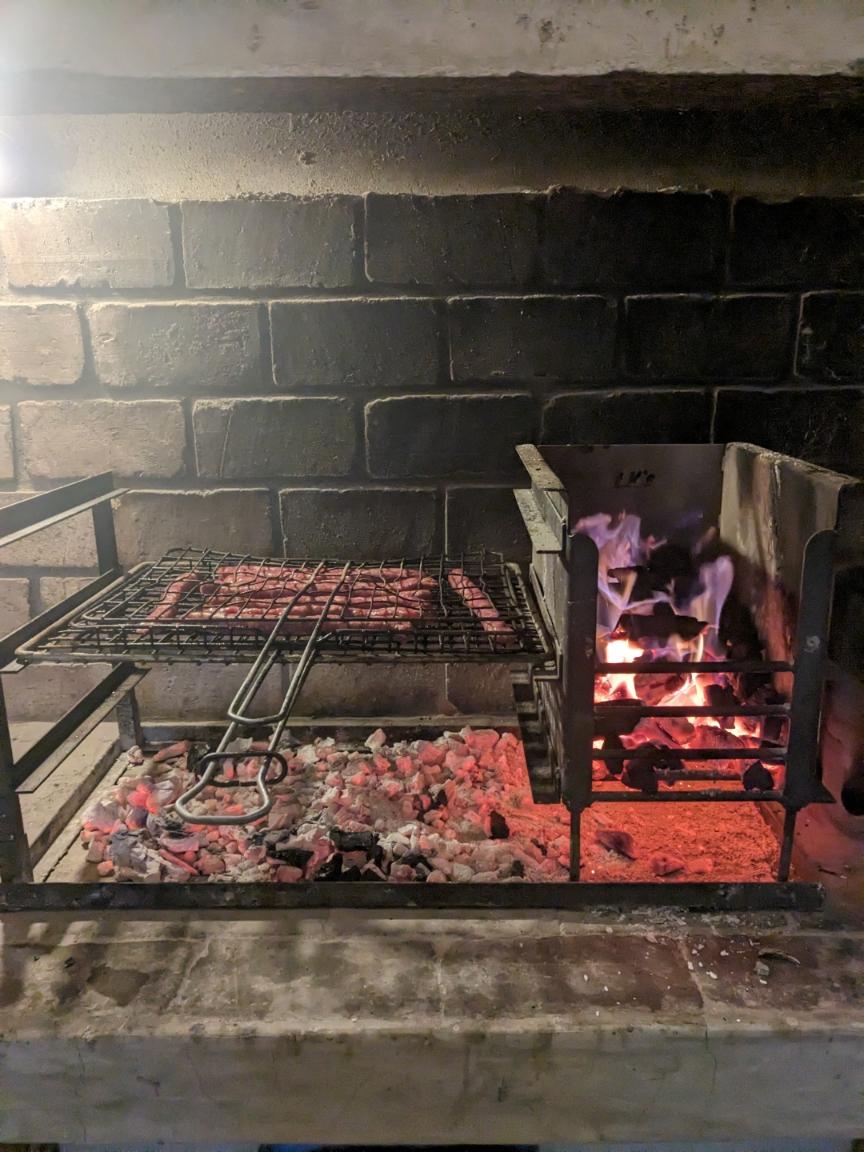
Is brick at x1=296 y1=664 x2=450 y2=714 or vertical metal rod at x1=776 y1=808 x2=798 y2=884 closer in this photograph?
vertical metal rod at x1=776 y1=808 x2=798 y2=884

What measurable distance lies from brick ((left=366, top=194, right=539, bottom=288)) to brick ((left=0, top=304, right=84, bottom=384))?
43.3 inches

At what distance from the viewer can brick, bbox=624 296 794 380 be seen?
2.93 meters

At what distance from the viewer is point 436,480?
121 inches

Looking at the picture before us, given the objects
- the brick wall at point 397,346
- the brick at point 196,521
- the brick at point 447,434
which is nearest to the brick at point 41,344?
the brick wall at point 397,346

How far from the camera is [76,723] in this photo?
2.52m

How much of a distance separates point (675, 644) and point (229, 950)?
1.57 meters

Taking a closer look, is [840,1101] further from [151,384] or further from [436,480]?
[151,384]

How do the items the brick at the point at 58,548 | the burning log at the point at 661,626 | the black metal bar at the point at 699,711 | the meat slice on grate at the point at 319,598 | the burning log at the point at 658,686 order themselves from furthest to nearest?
the brick at the point at 58,548 → the burning log at the point at 658,686 → the burning log at the point at 661,626 → the meat slice on grate at the point at 319,598 → the black metal bar at the point at 699,711

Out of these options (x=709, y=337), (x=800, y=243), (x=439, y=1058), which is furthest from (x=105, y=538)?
(x=800, y=243)

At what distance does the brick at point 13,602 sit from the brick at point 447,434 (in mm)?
1440

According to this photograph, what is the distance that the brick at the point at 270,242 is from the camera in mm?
2895

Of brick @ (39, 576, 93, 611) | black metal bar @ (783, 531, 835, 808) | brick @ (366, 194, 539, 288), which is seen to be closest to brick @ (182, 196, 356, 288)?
Answer: brick @ (366, 194, 539, 288)

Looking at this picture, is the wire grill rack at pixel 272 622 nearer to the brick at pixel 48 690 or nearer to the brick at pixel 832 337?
the brick at pixel 48 690

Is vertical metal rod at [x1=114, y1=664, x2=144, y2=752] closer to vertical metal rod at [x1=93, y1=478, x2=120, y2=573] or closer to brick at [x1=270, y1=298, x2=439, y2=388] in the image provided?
vertical metal rod at [x1=93, y1=478, x2=120, y2=573]
